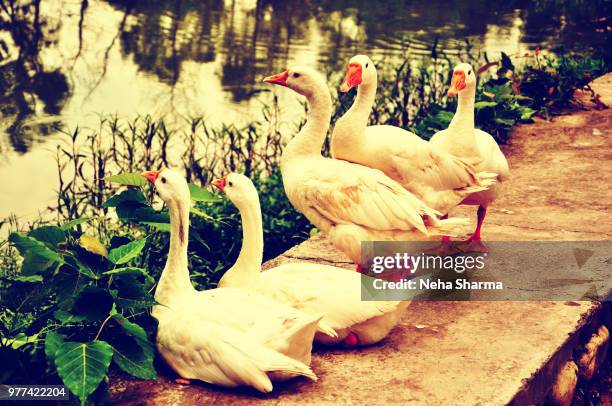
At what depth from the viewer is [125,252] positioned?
11.8 ft

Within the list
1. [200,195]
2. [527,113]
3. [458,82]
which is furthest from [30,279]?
[527,113]

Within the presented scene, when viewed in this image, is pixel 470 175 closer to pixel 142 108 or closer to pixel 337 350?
pixel 337 350

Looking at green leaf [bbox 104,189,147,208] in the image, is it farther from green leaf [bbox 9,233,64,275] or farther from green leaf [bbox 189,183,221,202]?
green leaf [bbox 9,233,64,275]

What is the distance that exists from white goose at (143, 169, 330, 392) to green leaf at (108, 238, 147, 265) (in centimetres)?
17

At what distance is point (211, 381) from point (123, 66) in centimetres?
706

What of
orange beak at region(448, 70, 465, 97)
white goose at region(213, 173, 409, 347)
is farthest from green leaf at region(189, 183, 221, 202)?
orange beak at region(448, 70, 465, 97)

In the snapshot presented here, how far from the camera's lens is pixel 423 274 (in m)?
4.71

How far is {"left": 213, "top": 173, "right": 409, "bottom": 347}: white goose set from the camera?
3725 mm

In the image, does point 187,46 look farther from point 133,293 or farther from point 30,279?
point 133,293

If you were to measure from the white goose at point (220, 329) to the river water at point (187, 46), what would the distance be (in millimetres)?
3077

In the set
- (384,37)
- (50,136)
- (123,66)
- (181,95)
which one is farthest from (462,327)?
(384,37)

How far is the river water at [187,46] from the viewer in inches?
324

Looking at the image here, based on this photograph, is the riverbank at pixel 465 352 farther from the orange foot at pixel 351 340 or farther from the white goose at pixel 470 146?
the white goose at pixel 470 146

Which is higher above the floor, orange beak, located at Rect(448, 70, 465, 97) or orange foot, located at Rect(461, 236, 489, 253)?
orange beak, located at Rect(448, 70, 465, 97)
